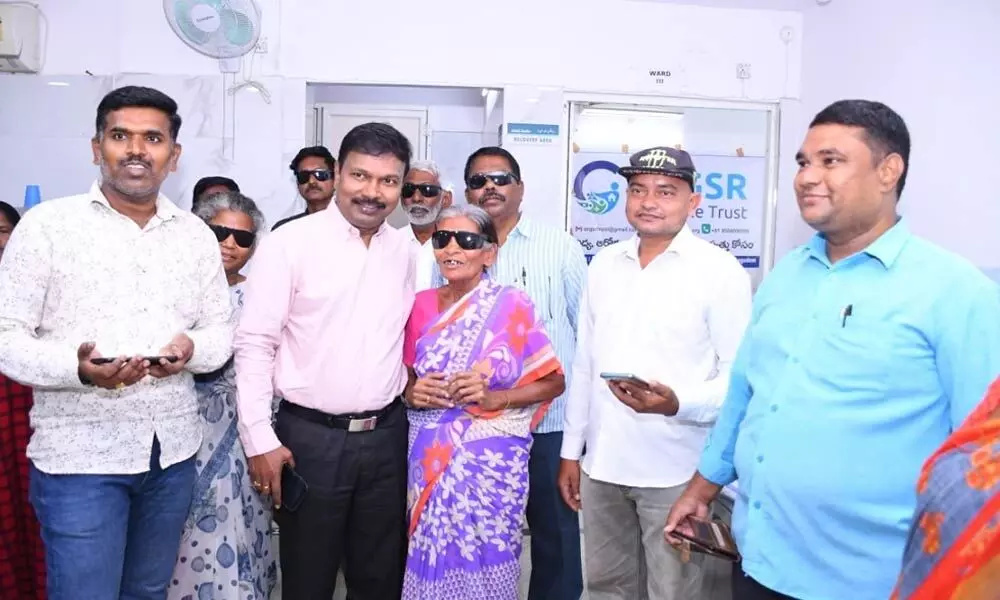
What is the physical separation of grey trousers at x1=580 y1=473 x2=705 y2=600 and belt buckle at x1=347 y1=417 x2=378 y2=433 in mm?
684

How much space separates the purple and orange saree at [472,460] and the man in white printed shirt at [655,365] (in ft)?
0.75

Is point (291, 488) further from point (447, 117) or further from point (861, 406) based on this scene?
point (447, 117)

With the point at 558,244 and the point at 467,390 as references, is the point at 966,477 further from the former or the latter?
the point at 558,244

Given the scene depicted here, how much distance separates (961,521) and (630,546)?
61.5 inches

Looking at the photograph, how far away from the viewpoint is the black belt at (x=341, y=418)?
7.02 feet

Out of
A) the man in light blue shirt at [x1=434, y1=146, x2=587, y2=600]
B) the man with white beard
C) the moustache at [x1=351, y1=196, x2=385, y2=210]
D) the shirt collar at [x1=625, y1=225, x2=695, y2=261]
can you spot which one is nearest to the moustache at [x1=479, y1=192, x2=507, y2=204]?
the man in light blue shirt at [x1=434, y1=146, x2=587, y2=600]

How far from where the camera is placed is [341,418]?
2.14 metres

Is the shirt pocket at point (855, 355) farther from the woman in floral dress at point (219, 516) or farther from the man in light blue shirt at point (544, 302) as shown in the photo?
the woman in floral dress at point (219, 516)

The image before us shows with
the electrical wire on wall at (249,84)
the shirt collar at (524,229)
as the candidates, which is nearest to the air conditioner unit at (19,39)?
the electrical wire on wall at (249,84)

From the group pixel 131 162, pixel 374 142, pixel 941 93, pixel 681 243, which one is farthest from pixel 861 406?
pixel 941 93

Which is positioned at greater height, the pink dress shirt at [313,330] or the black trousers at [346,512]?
the pink dress shirt at [313,330]

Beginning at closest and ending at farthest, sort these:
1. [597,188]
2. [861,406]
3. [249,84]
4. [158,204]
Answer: [861,406] → [158,204] → [249,84] → [597,188]

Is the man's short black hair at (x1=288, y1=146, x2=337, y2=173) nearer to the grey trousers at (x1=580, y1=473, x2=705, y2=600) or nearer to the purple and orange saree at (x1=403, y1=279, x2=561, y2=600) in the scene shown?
the purple and orange saree at (x1=403, y1=279, x2=561, y2=600)

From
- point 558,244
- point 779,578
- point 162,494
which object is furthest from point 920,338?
point 162,494
